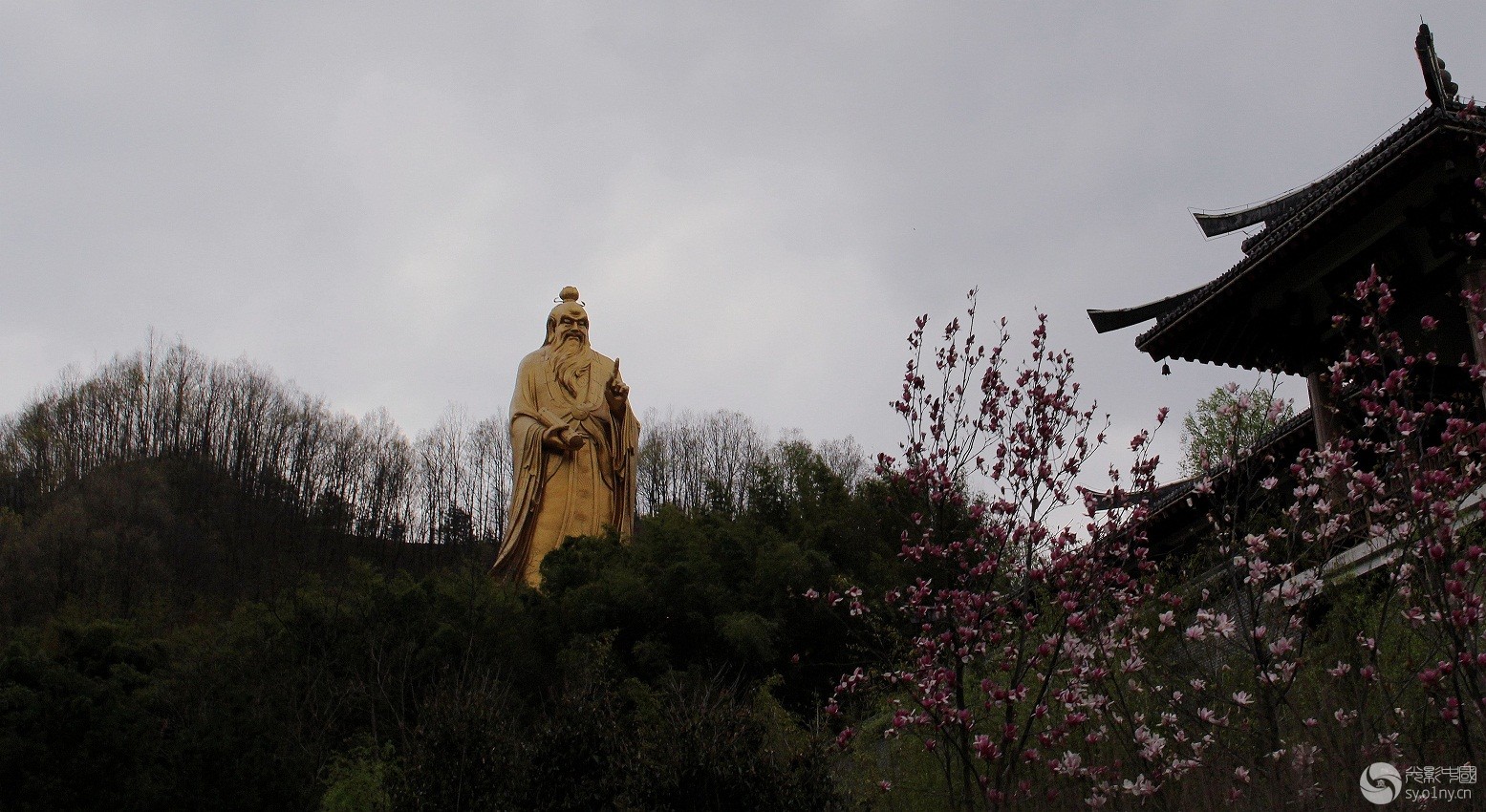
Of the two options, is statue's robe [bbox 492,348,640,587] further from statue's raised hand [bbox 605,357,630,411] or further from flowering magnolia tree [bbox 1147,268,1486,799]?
flowering magnolia tree [bbox 1147,268,1486,799]

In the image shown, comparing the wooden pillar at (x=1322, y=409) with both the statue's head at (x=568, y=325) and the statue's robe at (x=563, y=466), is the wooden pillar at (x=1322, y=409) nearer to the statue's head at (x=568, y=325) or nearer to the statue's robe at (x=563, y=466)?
the statue's robe at (x=563, y=466)

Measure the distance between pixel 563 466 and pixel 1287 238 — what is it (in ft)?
29.1

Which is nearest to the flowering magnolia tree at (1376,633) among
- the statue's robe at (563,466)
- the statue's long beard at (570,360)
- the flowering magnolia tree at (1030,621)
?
the flowering magnolia tree at (1030,621)

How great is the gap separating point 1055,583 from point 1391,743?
1686 millimetres

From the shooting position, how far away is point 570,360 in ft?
52.1

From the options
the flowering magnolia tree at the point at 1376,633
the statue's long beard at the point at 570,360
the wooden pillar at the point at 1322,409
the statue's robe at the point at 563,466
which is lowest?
the flowering magnolia tree at the point at 1376,633

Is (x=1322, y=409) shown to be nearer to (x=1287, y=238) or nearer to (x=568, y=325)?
(x=1287, y=238)

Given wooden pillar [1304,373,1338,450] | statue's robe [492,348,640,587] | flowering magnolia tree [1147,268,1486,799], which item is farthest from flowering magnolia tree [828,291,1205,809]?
statue's robe [492,348,640,587]

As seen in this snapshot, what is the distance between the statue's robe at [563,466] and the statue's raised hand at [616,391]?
0.12 metres

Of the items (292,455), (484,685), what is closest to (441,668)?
(484,685)

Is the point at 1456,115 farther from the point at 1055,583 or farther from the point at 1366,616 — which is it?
the point at 1055,583

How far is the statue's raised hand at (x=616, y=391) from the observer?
49.0ft

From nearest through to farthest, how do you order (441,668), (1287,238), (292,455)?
(1287,238) → (441,668) → (292,455)

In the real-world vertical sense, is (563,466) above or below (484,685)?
above
